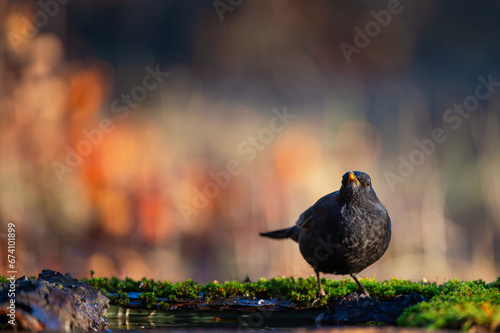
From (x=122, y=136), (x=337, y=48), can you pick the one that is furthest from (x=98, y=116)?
(x=337, y=48)

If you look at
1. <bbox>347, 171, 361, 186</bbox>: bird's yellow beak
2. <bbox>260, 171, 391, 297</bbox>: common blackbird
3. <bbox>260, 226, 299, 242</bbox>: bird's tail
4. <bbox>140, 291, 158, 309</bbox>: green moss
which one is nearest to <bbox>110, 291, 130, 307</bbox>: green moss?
<bbox>140, 291, 158, 309</bbox>: green moss

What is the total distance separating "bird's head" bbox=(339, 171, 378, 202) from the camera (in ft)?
15.8

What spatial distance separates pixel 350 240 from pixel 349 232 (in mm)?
68

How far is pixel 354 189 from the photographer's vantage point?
4.83 m

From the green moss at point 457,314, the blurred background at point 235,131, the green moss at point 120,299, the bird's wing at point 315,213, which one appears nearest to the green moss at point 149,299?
the green moss at point 120,299

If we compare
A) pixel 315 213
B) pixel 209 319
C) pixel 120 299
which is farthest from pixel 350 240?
pixel 120 299

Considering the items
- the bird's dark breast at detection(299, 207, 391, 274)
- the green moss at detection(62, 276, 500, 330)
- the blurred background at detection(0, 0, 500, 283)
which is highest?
the blurred background at detection(0, 0, 500, 283)

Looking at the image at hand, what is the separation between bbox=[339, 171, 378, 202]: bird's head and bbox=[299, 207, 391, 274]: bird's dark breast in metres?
0.13

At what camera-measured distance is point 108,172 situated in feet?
29.8

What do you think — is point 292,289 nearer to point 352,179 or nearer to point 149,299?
point 352,179

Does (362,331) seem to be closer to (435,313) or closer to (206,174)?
(435,313)

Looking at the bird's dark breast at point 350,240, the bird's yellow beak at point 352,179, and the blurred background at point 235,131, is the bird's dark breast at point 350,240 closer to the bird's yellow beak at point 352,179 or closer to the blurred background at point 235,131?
the bird's yellow beak at point 352,179

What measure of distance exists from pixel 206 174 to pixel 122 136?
1.57 meters

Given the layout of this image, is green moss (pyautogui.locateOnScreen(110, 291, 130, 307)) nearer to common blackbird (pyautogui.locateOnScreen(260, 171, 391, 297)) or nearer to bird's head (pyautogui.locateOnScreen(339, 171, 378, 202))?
common blackbird (pyautogui.locateOnScreen(260, 171, 391, 297))
